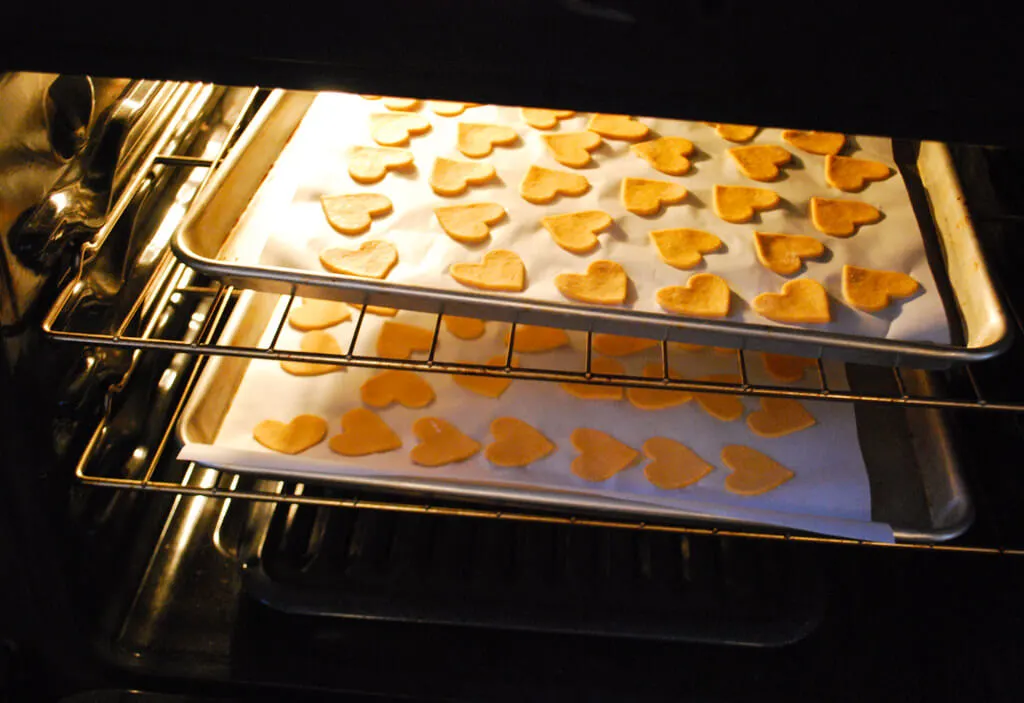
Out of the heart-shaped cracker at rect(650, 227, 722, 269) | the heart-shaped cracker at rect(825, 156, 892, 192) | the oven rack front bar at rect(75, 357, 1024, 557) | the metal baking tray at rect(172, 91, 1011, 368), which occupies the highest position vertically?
the heart-shaped cracker at rect(825, 156, 892, 192)

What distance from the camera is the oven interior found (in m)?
0.94

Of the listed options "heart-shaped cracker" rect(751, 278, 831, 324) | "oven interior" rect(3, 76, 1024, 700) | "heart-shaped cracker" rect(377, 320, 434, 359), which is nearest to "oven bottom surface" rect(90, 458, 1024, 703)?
"oven interior" rect(3, 76, 1024, 700)

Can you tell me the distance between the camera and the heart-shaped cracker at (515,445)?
0.97m

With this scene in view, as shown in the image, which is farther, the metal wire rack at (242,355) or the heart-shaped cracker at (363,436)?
the heart-shaped cracker at (363,436)

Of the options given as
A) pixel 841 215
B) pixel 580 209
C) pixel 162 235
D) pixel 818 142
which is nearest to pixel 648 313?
pixel 580 209

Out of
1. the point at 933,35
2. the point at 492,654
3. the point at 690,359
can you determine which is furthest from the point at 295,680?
the point at 933,35

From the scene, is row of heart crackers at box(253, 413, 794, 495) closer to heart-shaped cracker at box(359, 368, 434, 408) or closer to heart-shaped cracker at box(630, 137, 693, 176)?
heart-shaped cracker at box(359, 368, 434, 408)

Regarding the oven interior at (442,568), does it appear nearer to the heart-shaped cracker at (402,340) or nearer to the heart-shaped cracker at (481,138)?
the heart-shaped cracker at (402,340)

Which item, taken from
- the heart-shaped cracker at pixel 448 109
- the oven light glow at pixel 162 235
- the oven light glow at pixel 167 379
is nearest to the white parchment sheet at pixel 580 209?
the heart-shaped cracker at pixel 448 109

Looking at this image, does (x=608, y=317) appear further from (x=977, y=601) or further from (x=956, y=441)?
(x=977, y=601)

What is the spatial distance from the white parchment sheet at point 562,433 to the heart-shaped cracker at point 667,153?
219mm

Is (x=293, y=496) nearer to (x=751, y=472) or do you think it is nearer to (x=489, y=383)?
(x=489, y=383)

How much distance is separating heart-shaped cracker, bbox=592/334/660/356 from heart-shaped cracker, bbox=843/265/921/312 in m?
0.24

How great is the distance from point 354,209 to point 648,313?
13.8 inches
